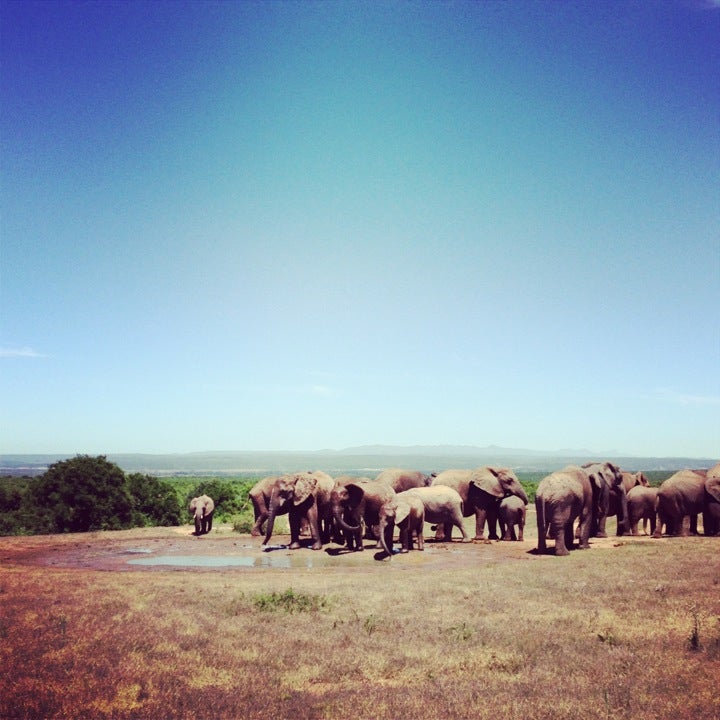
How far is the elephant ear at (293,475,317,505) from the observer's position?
79.6ft

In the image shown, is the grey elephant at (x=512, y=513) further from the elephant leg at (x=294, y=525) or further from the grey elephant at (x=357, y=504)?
the elephant leg at (x=294, y=525)

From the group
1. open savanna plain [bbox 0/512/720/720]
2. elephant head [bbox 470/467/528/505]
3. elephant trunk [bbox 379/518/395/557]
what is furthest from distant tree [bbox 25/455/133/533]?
elephant head [bbox 470/467/528/505]

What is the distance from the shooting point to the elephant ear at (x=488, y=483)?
2906cm

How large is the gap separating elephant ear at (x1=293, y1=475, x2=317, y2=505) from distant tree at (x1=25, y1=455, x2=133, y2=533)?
15.9 meters

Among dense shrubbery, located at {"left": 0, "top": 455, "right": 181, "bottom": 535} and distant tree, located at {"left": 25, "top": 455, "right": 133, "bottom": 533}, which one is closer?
dense shrubbery, located at {"left": 0, "top": 455, "right": 181, "bottom": 535}

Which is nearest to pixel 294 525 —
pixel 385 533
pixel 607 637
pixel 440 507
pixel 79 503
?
pixel 385 533

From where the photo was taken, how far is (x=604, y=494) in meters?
25.9

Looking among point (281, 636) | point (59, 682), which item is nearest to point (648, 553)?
point (281, 636)

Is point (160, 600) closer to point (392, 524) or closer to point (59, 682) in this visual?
point (59, 682)

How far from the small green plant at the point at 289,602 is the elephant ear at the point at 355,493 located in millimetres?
10102

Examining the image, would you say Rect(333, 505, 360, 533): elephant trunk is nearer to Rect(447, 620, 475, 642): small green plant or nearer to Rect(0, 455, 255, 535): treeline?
Rect(0, 455, 255, 535): treeline

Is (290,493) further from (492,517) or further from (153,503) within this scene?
(153,503)

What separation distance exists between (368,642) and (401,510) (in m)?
13.2

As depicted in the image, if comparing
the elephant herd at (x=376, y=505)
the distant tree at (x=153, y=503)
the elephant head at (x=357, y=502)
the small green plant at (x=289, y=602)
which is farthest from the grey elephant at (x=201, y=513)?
the small green plant at (x=289, y=602)
